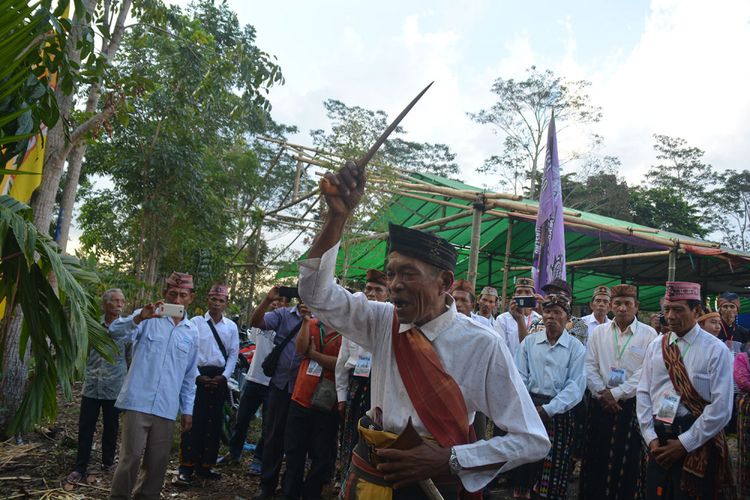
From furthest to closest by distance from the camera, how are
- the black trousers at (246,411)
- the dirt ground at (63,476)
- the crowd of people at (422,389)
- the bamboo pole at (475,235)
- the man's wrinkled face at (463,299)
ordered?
the bamboo pole at (475,235)
the black trousers at (246,411)
the man's wrinkled face at (463,299)
the dirt ground at (63,476)
the crowd of people at (422,389)

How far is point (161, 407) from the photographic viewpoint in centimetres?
455

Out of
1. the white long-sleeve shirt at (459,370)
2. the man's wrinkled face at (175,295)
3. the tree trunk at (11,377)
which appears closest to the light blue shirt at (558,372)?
the man's wrinkled face at (175,295)

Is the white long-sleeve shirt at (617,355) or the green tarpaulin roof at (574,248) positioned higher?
the green tarpaulin roof at (574,248)

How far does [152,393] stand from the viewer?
4.53m

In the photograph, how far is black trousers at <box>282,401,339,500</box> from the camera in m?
5.20

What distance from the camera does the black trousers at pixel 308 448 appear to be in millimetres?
5195

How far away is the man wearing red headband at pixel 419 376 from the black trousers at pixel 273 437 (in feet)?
11.0

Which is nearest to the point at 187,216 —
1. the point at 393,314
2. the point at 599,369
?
the point at 599,369

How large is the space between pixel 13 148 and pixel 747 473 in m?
5.78

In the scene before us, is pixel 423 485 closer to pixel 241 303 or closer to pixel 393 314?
pixel 393 314

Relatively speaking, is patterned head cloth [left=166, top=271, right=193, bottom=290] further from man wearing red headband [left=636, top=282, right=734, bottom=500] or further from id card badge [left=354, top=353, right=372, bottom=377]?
man wearing red headband [left=636, top=282, right=734, bottom=500]

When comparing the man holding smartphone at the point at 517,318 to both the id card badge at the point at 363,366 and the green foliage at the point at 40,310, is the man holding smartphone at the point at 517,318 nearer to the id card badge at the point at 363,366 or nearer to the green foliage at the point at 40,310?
the id card badge at the point at 363,366

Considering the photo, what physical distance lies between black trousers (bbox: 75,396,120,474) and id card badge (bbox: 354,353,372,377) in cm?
240

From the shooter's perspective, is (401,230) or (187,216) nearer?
(401,230)
